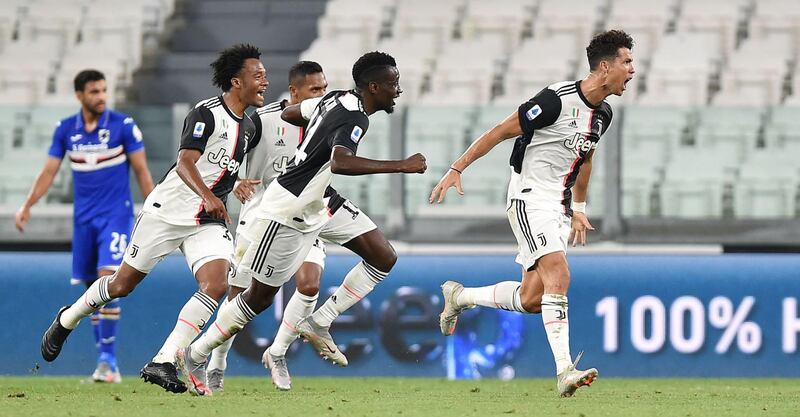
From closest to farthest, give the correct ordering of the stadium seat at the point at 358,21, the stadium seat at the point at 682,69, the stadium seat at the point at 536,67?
the stadium seat at the point at 682,69, the stadium seat at the point at 536,67, the stadium seat at the point at 358,21

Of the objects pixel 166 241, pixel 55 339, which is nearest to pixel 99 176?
pixel 55 339

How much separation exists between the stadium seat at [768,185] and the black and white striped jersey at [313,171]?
14.5 feet

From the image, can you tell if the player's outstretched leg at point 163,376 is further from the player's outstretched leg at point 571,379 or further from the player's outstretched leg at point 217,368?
the player's outstretched leg at point 571,379

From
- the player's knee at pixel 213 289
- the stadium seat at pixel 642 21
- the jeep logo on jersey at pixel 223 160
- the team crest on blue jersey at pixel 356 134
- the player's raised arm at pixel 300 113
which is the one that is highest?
the stadium seat at pixel 642 21

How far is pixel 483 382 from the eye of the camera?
36.1ft

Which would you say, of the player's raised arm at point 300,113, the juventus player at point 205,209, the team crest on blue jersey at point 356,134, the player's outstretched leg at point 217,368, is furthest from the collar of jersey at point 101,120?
the team crest on blue jersey at point 356,134

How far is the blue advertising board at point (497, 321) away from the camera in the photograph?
452 inches

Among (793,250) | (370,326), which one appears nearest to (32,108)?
(370,326)

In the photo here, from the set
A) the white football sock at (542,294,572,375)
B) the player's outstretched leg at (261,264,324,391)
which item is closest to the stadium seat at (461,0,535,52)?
the player's outstretched leg at (261,264,324,391)

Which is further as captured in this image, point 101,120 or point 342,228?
point 101,120

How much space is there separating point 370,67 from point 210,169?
3.90 feet

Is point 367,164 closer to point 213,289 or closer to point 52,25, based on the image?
point 213,289

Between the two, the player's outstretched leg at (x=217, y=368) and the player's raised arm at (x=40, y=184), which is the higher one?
the player's raised arm at (x=40, y=184)

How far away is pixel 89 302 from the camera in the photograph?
881cm
